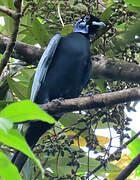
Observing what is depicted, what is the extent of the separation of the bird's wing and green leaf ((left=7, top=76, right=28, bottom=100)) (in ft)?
0.25

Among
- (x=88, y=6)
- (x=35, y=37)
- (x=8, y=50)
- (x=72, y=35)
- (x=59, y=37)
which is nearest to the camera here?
(x=8, y=50)

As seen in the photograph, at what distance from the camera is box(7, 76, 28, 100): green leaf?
7.89 feet

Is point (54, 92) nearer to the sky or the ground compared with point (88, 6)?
nearer to the ground

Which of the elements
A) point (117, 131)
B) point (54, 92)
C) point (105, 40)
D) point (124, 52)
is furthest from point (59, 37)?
point (117, 131)

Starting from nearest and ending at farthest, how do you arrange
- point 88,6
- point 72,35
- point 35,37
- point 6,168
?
1. point 6,168
2. point 88,6
3. point 35,37
4. point 72,35

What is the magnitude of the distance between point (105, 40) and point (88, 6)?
23 cm

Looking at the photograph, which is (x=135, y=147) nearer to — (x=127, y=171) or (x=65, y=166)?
(x=65, y=166)

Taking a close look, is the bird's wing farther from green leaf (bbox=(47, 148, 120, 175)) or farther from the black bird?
green leaf (bbox=(47, 148, 120, 175))

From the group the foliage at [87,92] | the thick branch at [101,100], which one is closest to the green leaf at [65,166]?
the foliage at [87,92]

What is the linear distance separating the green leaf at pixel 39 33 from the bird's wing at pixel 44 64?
0.05m

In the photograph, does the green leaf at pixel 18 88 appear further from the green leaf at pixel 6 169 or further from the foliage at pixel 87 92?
the green leaf at pixel 6 169

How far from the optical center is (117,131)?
6.73ft

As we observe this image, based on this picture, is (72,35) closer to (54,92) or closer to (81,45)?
(81,45)

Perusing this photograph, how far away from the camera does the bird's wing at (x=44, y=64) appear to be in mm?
2482
